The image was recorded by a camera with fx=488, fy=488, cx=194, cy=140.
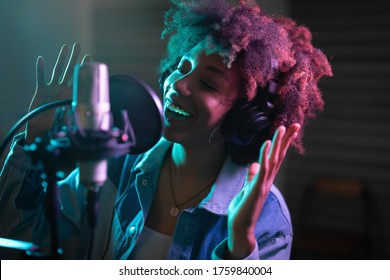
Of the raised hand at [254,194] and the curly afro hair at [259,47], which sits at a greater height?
the curly afro hair at [259,47]

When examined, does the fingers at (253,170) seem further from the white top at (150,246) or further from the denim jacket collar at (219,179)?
the white top at (150,246)

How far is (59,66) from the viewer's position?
0.99m

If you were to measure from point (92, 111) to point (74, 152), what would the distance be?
0.25 ft

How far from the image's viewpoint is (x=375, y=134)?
260cm

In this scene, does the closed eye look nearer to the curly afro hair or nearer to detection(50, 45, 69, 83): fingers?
the curly afro hair

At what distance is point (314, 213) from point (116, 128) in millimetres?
2232

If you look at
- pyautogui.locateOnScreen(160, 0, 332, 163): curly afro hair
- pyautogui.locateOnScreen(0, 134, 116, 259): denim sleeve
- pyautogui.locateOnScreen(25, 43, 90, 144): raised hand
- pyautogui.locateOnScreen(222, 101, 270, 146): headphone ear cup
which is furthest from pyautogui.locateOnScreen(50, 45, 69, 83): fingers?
pyautogui.locateOnScreen(222, 101, 270, 146): headphone ear cup

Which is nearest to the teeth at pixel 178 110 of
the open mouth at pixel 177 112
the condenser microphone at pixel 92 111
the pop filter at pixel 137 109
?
the open mouth at pixel 177 112

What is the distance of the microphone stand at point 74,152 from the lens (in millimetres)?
771

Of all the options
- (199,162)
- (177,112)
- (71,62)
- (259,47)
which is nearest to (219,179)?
(199,162)

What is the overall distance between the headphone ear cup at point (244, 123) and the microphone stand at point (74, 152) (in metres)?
0.27

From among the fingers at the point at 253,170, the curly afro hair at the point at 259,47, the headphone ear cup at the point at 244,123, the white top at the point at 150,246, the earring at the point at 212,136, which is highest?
the curly afro hair at the point at 259,47

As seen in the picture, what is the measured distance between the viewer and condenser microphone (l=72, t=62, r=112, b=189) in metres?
0.75
